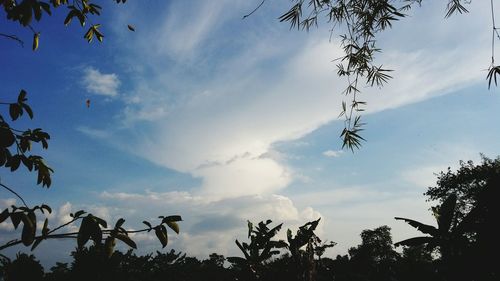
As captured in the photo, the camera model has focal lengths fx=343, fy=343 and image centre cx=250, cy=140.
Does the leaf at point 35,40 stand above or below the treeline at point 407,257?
above

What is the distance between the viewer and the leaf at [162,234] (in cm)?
206

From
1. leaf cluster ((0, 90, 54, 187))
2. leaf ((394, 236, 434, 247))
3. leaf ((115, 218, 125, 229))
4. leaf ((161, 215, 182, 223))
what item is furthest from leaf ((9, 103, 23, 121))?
leaf ((394, 236, 434, 247))

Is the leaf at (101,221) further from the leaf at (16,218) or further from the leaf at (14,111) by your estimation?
the leaf at (14,111)

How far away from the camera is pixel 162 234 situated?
2.07 meters

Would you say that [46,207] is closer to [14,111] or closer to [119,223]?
[119,223]

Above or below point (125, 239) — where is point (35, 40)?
above

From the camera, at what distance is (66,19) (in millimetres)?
3273

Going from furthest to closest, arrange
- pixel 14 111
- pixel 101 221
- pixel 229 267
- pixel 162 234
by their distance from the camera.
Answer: pixel 229 267
pixel 14 111
pixel 162 234
pixel 101 221

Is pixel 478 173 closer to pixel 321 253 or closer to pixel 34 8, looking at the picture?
pixel 321 253

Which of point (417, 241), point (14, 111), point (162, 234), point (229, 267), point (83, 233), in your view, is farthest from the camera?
point (229, 267)

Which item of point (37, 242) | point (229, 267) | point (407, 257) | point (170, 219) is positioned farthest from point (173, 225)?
point (229, 267)

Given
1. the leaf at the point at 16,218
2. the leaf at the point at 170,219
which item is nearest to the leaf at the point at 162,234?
the leaf at the point at 170,219

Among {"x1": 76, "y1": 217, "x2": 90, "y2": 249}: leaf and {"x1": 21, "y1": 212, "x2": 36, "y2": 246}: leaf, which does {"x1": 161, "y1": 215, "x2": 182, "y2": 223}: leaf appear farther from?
{"x1": 21, "y1": 212, "x2": 36, "y2": 246}: leaf

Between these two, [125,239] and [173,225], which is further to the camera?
Answer: [173,225]
